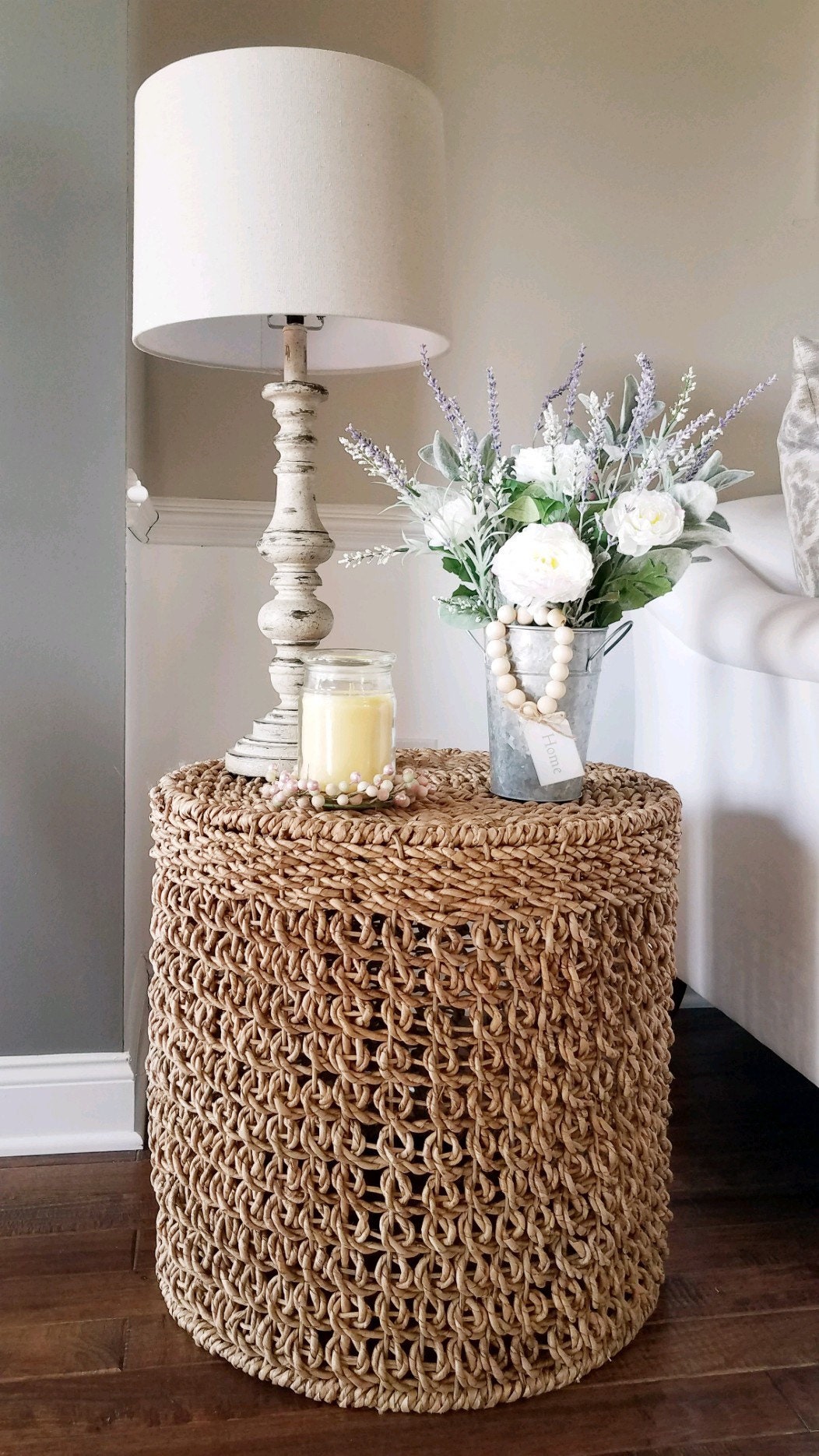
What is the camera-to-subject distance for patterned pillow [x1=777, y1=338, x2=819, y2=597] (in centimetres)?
158

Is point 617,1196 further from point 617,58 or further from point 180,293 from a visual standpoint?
point 617,58

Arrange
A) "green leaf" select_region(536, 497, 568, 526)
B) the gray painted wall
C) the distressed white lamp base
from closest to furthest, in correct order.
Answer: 1. "green leaf" select_region(536, 497, 568, 526)
2. the distressed white lamp base
3. the gray painted wall

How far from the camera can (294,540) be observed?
51.4 inches

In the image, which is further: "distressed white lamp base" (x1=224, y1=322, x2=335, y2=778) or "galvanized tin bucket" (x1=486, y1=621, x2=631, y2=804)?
"distressed white lamp base" (x1=224, y1=322, x2=335, y2=778)

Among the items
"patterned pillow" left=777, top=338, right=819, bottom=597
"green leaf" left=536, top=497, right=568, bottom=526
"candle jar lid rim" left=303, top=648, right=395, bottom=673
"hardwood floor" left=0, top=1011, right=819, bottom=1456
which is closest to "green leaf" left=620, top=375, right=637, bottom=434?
"green leaf" left=536, top=497, right=568, bottom=526

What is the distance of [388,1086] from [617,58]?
1.80 metres

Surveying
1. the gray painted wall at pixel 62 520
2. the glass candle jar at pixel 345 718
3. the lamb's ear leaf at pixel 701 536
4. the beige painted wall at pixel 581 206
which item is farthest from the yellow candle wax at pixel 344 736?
the beige painted wall at pixel 581 206

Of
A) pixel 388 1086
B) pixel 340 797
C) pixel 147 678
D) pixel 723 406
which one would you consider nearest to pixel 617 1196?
pixel 388 1086

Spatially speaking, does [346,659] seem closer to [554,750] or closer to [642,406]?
[554,750]

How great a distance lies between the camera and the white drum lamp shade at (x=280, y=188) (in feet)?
3.76

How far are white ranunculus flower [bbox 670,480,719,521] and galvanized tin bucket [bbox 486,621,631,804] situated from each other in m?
0.15

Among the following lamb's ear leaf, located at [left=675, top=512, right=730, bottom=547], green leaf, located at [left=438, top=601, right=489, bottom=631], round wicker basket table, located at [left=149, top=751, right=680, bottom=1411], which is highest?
lamb's ear leaf, located at [left=675, top=512, right=730, bottom=547]

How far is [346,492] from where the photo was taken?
1959 mm

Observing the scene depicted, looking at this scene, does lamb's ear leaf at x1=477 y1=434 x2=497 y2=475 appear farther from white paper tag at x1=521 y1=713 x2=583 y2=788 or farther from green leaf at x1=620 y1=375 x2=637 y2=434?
white paper tag at x1=521 y1=713 x2=583 y2=788
